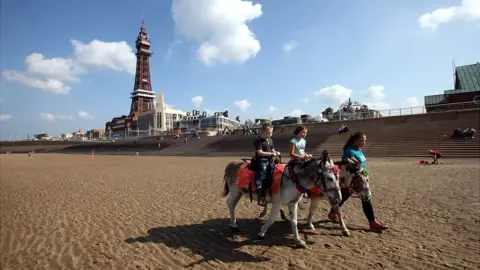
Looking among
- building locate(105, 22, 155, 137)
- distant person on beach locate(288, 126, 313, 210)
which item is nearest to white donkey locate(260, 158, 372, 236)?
distant person on beach locate(288, 126, 313, 210)

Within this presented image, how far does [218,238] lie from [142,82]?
15429cm

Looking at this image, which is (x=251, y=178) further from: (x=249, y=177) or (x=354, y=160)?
(x=354, y=160)

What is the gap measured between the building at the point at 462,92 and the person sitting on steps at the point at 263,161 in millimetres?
36825

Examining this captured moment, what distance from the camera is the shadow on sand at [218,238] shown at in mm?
5070

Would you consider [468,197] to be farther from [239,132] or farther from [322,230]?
[239,132]

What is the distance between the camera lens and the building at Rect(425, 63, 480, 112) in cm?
3681

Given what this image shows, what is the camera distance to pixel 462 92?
124ft

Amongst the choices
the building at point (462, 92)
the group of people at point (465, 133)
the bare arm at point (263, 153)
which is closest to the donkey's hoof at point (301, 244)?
the bare arm at point (263, 153)

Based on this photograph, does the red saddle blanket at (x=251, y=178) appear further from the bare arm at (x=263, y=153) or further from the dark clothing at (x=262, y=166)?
the bare arm at (x=263, y=153)

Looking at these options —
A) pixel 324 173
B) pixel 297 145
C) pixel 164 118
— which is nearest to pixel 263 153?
pixel 297 145

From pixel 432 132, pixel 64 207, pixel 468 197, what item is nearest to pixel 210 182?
pixel 64 207

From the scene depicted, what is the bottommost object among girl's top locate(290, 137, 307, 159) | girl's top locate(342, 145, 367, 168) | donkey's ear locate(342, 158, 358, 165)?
donkey's ear locate(342, 158, 358, 165)

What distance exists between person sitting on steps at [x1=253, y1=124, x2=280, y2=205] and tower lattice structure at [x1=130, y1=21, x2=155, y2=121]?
148 meters

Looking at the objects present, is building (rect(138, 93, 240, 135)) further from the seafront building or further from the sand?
the sand
